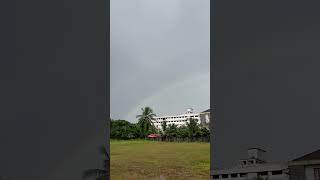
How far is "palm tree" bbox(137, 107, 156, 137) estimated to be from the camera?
377 inches

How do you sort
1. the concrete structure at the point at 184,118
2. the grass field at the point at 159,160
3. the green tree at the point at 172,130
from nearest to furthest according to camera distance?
the concrete structure at the point at 184,118 → the grass field at the point at 159,160 → the green tree at the point at 172,130

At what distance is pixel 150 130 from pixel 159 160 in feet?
4.23
